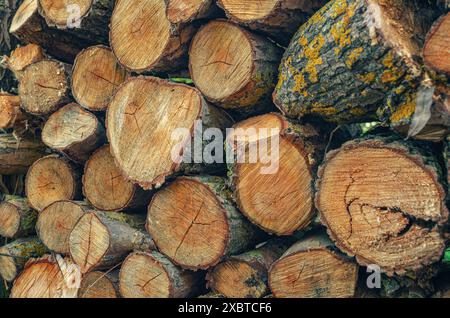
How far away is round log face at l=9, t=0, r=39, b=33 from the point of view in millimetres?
3060

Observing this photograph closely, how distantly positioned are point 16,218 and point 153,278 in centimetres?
128

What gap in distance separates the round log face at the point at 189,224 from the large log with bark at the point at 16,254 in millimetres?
1065

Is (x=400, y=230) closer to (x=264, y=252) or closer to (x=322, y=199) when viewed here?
(x=322, y=199)

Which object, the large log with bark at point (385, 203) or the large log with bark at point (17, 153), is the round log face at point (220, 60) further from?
the large log with bark at point (17, 153)

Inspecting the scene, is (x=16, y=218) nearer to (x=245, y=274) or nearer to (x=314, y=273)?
(x=245, y=274)

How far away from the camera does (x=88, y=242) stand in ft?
8.66

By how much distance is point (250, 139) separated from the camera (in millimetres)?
2318

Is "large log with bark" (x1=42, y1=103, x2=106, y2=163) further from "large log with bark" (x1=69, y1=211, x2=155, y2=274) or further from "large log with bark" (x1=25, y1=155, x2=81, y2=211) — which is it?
"large log with bark" (x1=69, y1=211, x2=155, y2=274)

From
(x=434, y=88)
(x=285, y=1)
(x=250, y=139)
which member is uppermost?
(x=285, y=1)

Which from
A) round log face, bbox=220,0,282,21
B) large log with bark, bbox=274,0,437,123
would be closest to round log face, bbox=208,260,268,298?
large log with bark, bbox=274,0,437,123

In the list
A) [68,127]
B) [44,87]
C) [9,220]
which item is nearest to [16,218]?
[9,220]

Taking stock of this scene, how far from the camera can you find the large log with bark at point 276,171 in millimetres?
2254
